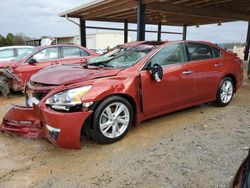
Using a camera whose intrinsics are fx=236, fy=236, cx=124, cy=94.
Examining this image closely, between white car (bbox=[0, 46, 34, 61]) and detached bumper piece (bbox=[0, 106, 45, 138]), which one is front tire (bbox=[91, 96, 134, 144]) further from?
white car (bbox=[0, 46, 34, 61])

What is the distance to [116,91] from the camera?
3283mm

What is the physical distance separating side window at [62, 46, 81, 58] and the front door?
3.97 metres

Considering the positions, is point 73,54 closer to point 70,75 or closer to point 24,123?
point 70,75

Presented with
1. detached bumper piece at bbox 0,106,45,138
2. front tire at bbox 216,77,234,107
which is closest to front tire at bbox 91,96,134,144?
detached bumper piece at bbox 0,106,45,138

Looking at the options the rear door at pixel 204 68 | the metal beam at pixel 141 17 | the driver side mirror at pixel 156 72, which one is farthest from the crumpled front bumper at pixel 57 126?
the metal beam at pixel 141 17

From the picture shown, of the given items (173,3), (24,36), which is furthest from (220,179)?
(24,36)

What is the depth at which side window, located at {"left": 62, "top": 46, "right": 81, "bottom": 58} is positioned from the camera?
7.12m

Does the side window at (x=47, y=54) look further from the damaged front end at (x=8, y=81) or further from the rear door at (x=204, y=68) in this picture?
the rear door at (x=204, y=68)

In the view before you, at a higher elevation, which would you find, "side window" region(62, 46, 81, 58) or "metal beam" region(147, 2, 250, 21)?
"metal beam" region(147, 2, 250, 21)

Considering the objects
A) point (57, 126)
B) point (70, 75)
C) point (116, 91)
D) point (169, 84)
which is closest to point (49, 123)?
point (57, 126)

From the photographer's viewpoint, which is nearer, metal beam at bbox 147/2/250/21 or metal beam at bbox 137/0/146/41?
A: metal beam at bbox 137/0/146/41

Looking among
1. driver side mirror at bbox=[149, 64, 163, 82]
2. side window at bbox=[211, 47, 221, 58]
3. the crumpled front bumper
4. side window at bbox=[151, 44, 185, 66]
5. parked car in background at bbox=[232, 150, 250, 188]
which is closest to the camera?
parked car in background at bbox=[232, 150, 250, 188]

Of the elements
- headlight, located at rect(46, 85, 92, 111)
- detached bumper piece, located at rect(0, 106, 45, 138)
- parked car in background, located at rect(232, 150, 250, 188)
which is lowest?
detached bumper piece, located at rect(0, 106, 45, 138)

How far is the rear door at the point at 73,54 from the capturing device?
7.05 m
